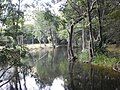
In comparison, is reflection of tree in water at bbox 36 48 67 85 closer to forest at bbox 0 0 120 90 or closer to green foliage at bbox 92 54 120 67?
forest at bbox 0 0 120 90

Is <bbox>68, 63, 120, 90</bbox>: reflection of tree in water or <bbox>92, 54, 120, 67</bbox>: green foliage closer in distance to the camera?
<bbox>68, 63, 120, 90</bbox>: reflection of tree in water

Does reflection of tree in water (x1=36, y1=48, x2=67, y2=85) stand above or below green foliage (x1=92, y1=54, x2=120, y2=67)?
below

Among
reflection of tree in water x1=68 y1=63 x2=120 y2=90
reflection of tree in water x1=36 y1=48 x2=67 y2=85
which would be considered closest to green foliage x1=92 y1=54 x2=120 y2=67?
reflection of tree in water x1=68 y1=63 x2=120 y2=90

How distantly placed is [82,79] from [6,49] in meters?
9.67

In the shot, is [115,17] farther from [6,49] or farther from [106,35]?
[6,49]

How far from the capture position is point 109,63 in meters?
27.3

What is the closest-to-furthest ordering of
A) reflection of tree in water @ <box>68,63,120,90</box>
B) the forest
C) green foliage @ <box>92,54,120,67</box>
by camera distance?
the forest → reflection of tree in water @ <box>68,63,120,90</box> → green foliage @ <box>92,54,120,67</box>

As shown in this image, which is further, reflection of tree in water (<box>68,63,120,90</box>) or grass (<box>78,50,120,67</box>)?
grass (<box>78,50,120,67</box>)

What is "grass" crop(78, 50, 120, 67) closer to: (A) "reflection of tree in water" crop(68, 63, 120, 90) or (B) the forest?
(B) the forest

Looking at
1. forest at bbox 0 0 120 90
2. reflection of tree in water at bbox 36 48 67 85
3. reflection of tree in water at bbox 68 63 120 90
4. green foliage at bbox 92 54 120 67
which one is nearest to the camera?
forest at bbox 0 0 120 90

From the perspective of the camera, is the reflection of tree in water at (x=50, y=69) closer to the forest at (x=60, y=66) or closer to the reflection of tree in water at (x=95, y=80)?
the forest at (x=60, y=66)

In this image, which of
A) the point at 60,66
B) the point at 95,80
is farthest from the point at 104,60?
the point at 95,80

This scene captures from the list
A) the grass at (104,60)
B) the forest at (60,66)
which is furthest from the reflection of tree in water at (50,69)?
the grass at (104,60)

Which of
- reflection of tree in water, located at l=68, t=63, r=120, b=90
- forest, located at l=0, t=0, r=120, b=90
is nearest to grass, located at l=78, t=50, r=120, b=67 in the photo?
forest, located at l=0, t=0, r=120, b=90
